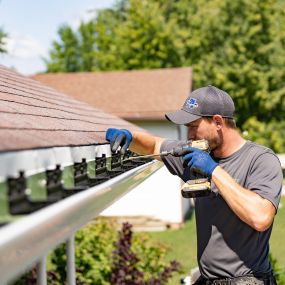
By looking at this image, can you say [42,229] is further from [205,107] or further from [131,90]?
[131,90]

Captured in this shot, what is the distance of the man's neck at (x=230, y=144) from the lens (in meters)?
4.05

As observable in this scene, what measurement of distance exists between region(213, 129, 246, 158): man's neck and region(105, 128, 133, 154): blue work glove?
610 millimetres

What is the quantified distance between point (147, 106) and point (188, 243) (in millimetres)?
6092

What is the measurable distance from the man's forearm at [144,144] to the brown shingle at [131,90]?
14.2 meters

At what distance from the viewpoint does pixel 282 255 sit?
1270 cm

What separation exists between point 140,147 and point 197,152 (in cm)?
110

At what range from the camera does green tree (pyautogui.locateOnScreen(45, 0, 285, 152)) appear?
100 ft

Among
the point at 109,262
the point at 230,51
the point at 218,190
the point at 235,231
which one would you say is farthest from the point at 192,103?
the point at 230,51

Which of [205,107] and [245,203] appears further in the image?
[205,107]

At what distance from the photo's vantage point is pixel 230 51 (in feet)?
99.1

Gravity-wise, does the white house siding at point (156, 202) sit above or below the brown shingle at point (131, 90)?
below

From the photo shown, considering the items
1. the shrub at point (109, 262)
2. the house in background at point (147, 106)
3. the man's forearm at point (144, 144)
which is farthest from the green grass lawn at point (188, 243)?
the man's forearm at point (144, 144)

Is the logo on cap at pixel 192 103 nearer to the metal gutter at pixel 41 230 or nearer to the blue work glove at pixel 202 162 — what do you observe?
the blue work glove at pixel 202 162

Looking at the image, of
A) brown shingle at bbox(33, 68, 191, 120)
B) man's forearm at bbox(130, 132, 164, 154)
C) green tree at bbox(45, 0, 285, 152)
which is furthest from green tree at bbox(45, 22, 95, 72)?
man's forearm at bbox(130, 132, 164, 154)
